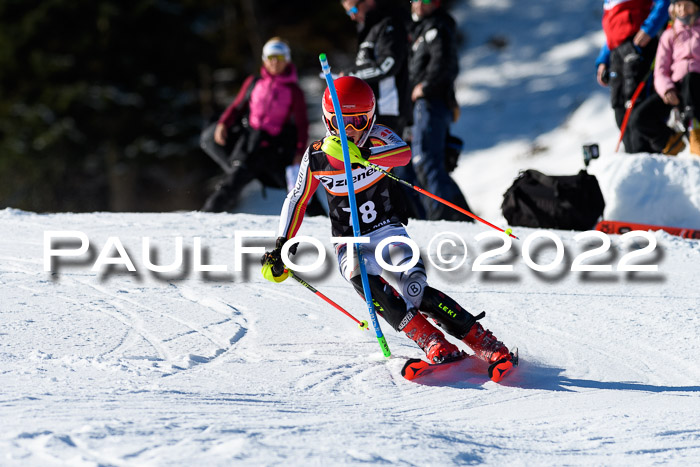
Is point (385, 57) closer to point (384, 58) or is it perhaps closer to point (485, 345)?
point (384, 58)

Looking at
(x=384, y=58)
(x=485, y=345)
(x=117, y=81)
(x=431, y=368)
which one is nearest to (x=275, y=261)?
(x=431, y=368)

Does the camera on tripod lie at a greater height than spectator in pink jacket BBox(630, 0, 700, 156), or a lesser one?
lesser

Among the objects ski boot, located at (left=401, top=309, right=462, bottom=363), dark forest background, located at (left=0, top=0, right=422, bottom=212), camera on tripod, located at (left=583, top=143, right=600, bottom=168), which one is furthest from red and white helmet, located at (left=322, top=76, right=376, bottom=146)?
dark forest background, located at (left=0, top=0, right=422, bottom=212)

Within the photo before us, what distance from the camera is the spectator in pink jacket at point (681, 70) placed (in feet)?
24.9

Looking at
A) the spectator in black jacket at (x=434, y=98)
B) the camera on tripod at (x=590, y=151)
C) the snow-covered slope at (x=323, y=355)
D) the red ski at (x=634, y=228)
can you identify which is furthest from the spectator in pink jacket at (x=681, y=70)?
the spectator in black jacket at (x=434, y=98)

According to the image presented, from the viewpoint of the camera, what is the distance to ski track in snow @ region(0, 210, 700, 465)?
3109mm

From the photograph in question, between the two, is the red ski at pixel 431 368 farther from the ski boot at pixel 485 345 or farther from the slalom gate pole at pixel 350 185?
the slalom gate pole at pixel 350 185

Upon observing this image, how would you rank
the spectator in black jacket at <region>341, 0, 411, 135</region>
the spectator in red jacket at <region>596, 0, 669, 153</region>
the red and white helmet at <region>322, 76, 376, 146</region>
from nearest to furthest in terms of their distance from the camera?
the red and white helmet at <region>322, 76, 376, 146</region> → the spectator in black jacket at <region>341, 0, 411, 135</region> → the spectator in red jacket at <region>596, 0, 669, 153</region>

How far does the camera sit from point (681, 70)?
7668mm

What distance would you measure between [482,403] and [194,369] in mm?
1411

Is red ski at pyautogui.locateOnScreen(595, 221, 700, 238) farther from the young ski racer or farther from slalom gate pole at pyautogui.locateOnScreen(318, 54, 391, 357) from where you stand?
slalom gate pole at pyautogui.locateOnScreen(318, 54, 391, 357)

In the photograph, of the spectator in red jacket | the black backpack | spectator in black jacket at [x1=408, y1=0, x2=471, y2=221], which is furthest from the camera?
the spectator in red jacket

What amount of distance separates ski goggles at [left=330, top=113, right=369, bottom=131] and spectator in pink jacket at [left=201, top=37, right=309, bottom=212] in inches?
147

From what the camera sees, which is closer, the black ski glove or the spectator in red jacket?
the black ski glove
